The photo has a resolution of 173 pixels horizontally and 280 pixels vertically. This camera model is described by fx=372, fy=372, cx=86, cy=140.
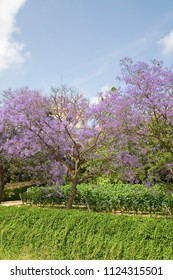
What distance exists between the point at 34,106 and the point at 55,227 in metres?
6.77

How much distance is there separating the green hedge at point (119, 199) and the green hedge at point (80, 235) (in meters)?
8.26

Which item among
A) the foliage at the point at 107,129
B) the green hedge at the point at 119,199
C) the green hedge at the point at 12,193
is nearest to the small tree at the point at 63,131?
the foliage at the point at 107,129

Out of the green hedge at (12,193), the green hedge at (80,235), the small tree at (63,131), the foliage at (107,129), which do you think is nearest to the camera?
the green hedge at (80,235)

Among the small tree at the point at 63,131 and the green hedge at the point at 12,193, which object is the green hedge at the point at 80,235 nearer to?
the small tree at the point at 63,131

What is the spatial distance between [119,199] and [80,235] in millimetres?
11027

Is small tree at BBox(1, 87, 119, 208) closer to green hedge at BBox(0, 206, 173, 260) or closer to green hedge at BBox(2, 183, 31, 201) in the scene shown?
green hedge at BBox(0, 206, 173, 260)

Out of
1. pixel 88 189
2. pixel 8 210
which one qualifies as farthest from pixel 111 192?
pixel 8 210

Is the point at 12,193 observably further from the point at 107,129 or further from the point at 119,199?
the point at 107,129

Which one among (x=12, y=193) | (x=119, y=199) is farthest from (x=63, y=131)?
(x=12, y=193)

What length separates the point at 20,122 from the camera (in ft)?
53.0

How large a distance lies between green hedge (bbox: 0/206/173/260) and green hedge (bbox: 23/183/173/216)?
8255 mm

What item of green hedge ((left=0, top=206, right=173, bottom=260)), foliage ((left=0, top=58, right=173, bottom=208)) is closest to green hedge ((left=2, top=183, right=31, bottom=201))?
foliage ((left=0, top=58, right=173, bottom=208))

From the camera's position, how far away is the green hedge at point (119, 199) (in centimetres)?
1970
